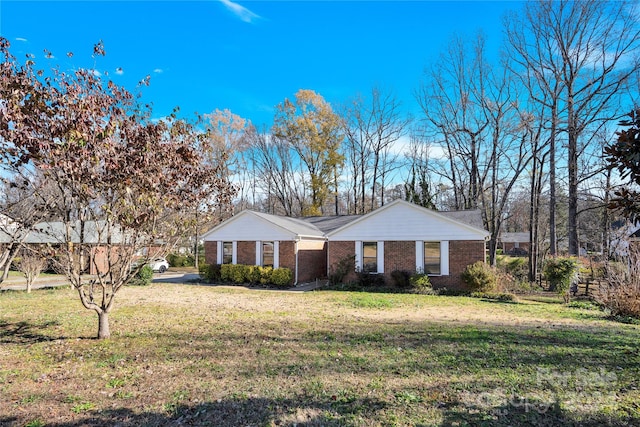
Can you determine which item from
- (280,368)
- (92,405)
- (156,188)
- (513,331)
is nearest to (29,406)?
(92,405)

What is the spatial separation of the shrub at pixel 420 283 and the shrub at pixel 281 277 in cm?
659

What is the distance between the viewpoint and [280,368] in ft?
17.9

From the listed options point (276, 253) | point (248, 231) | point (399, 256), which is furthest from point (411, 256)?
point (248, 231)

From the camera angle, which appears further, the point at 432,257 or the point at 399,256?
the point at 399,256

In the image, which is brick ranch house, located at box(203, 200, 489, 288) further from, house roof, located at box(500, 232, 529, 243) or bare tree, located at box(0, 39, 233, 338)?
house roof, located at box(500, 232, 529, 243)

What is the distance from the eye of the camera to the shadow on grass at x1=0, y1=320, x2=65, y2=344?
24.1 ft

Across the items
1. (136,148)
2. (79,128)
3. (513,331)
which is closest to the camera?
(79,128)

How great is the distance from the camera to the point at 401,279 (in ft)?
59.3

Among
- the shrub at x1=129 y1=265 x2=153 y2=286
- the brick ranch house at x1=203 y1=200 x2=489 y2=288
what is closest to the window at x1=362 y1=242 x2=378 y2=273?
the brick ranch house at x1=203 y1=200 x2=489 y2=288

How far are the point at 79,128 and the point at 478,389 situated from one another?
21.9ft

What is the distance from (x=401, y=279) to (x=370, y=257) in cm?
225

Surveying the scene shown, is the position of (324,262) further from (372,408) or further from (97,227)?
(372,408)

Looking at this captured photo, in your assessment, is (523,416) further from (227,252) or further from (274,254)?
(227,252)

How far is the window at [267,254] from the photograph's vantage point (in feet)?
70.8
